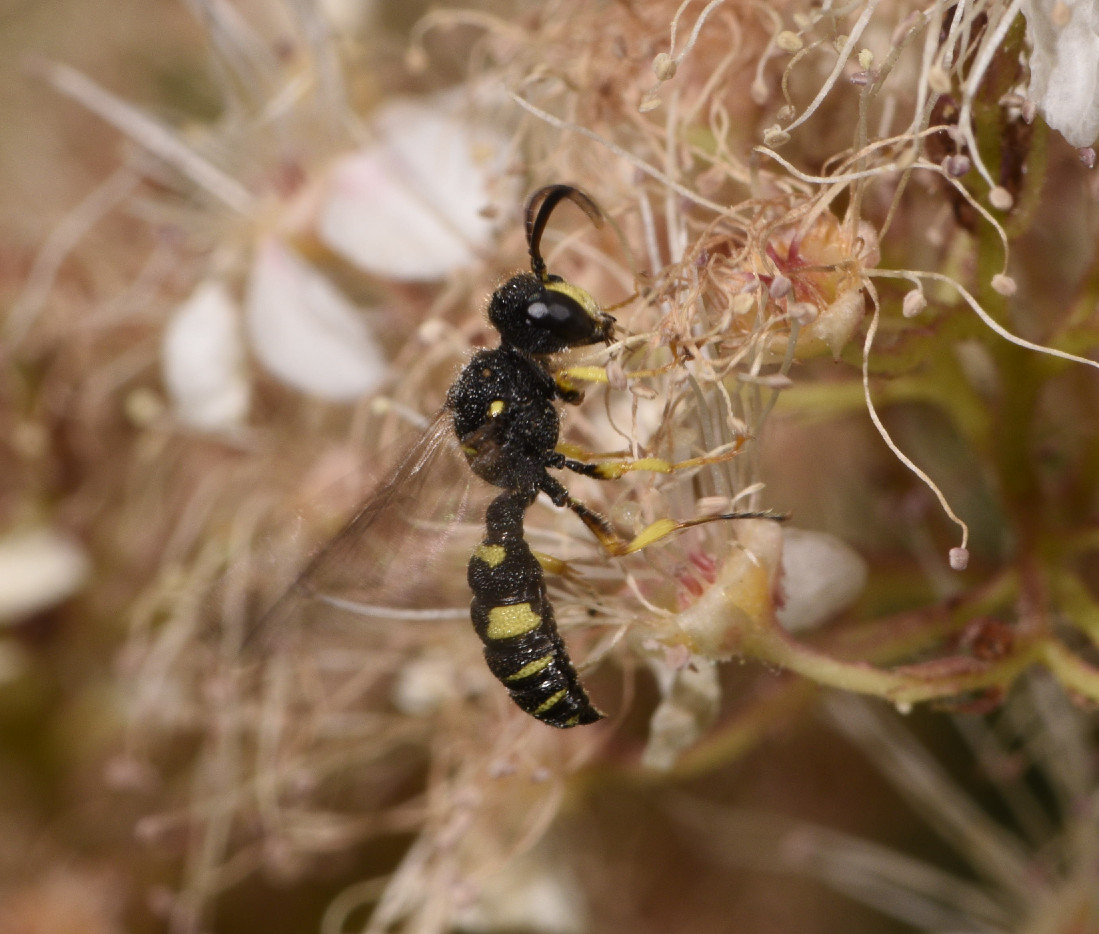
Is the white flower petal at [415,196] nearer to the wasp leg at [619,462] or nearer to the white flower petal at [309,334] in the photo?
the white flower petal at [309,334]

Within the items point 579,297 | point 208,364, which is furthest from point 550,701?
point 208,364

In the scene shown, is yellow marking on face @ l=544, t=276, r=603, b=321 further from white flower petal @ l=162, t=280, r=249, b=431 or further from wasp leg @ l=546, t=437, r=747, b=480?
white flower petal @ l=162, t=280, r=249, b=431

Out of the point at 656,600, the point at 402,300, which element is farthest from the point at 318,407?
the point at 656,600

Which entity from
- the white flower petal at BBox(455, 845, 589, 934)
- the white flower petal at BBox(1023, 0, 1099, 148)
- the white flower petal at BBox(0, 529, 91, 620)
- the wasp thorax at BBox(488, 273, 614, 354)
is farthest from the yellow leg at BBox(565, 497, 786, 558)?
the white flower petal at BBox(0, 529, 91, 620)

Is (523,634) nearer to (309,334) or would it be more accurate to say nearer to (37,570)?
(309,334)

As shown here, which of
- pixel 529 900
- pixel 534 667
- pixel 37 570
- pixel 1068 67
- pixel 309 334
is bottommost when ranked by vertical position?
pixel 529 900

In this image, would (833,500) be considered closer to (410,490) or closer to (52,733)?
(410,490)
